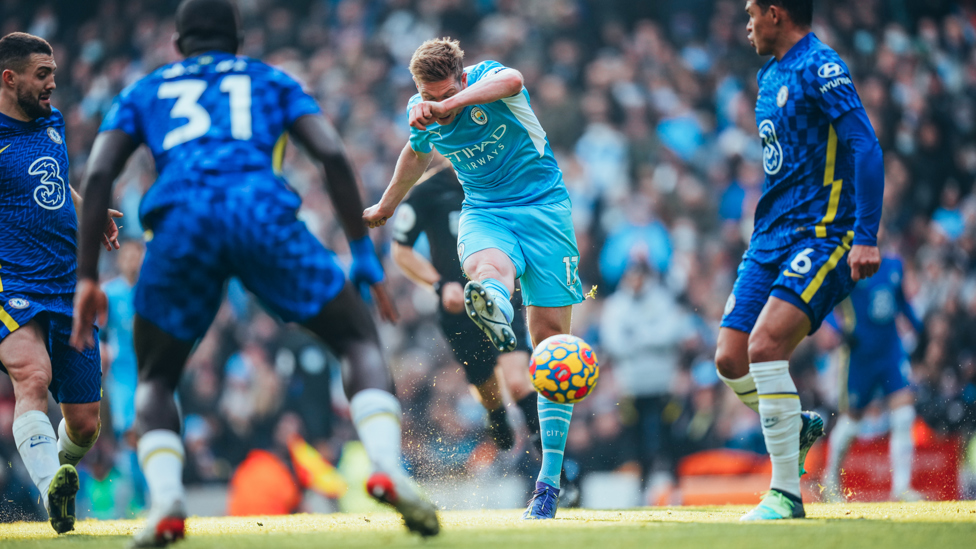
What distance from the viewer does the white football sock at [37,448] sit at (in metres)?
4.45

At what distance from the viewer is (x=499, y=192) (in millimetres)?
5125

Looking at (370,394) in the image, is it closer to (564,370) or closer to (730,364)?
(564,370)

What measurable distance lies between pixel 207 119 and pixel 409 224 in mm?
3843

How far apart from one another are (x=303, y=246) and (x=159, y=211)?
1.73 feet

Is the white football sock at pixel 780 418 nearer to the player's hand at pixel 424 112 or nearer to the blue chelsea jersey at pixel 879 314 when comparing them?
the player's hand at pixel 424 112

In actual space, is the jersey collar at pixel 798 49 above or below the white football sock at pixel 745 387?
above

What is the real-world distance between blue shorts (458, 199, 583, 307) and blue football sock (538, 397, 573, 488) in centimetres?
60

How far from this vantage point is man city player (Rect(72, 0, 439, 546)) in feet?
9.86

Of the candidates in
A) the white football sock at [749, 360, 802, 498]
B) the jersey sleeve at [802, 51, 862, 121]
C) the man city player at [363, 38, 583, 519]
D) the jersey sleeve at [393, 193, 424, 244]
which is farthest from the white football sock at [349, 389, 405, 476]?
the jersey sleeve at [393, 193, 424, 244]

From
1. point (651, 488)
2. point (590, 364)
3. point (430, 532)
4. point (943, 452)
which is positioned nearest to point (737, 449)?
point (651, 488)

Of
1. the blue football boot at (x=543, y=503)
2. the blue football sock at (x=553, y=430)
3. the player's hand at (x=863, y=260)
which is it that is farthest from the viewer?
the blue football sock at (x=553, y=430)

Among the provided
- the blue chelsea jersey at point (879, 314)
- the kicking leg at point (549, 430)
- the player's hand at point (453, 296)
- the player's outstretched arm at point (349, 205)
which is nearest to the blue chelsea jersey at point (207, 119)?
the player's outstretched arm at point (349, 205)

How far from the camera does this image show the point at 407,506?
2.92m

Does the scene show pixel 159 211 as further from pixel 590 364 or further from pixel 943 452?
pixel 943 452
